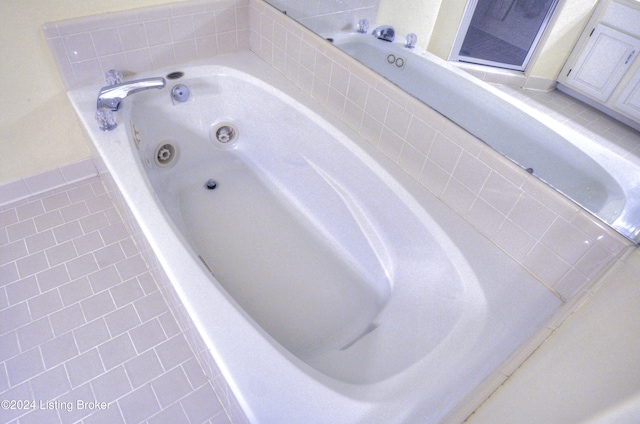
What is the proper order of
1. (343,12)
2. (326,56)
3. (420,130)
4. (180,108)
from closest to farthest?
(420,130) < (326,56) < (343,12) < (180,108)

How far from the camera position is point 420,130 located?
49.2 inches

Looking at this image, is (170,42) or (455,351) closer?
(455,351)

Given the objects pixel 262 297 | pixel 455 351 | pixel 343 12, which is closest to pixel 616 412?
pixel 455 351

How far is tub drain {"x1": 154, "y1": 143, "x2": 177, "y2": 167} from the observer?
1.75 meters

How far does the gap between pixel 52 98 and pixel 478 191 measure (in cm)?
163

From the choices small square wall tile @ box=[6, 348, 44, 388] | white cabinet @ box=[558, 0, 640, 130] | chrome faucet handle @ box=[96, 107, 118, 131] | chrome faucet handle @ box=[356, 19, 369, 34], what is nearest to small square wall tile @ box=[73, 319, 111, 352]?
small square wall tile @ box=[6, 348, 44, 388]

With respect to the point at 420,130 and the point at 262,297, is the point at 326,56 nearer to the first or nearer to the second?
the point at 420,130

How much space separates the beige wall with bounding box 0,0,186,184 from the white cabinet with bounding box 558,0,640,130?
150 centimetres

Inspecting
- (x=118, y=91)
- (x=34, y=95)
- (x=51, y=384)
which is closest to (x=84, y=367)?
(x=51, y=384)

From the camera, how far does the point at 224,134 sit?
6.30 ft

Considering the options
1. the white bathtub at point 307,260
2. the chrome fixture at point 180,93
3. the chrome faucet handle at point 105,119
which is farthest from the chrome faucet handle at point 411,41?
the chrome faucet handle at point 105,119

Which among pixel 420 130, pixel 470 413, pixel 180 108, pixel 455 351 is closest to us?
pixel 470 413

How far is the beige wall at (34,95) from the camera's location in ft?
4.59

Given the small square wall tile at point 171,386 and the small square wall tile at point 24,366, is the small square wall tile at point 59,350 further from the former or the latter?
the small square wall tile at point 171,386
